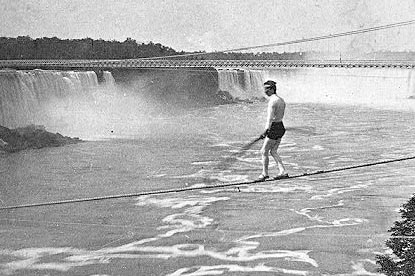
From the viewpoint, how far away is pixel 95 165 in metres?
23.0

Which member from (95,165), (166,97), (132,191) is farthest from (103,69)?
(132,191)

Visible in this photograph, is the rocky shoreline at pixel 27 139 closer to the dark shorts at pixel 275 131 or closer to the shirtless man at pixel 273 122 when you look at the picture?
the shirtless man at pixel 273 122

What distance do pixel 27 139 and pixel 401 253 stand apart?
22.4 m

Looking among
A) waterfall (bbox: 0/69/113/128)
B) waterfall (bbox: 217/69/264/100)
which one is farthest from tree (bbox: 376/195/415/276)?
waterfall (bbox: 217/69/264/100)

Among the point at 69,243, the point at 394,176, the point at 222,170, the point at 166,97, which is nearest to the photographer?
the point at 69,243

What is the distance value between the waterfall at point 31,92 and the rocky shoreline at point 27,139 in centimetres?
288

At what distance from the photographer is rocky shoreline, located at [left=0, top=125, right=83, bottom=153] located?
86.9 feet

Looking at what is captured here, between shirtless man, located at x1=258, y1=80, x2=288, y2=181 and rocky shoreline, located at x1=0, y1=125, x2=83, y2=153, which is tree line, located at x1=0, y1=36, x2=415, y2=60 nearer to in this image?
rocky shoreline, located at x1=0, y1=125, x2=83, y2=153

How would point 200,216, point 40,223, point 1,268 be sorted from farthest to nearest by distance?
point 200,216
point 40,223
point 1,268

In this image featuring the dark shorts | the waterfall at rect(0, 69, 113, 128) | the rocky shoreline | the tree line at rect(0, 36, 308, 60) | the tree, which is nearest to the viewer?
the dark shorts

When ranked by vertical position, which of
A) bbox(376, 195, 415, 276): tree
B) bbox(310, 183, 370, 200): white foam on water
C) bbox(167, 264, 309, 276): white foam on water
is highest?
bbox(167, 264, 309, 276): white foam on water

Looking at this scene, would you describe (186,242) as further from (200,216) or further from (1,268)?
(1,268)

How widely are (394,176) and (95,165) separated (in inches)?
501

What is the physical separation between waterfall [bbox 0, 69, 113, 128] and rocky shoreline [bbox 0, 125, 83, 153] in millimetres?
2882
